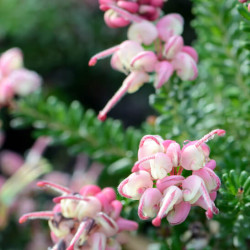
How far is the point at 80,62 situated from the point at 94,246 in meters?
1.00

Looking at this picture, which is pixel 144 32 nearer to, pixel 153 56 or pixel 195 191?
pixel 153 56

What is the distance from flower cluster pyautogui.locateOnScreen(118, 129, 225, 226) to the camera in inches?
19.3

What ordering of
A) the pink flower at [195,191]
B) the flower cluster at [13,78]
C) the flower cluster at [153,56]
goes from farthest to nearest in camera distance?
the flower cluster at [13,78], the flower cluster at [153,56], the pink flower at [195,191]

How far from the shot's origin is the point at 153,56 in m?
0.62

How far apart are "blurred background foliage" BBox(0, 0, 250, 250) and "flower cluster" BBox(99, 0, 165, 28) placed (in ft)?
0.38

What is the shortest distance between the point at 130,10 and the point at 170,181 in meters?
0.26

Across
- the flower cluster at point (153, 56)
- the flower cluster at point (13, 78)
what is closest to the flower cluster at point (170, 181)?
the flower cluster at point (153, 56)

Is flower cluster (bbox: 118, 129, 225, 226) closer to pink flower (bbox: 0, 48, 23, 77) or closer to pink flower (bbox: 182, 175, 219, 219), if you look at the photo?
pink flower (bbox: 182, 175, 219, 219)

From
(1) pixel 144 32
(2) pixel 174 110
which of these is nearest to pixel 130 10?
(1) pixel 144 32

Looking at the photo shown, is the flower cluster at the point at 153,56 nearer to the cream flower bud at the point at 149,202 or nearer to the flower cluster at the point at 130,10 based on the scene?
the flower cluster at the point at 130,10

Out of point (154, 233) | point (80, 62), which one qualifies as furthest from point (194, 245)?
point (80, 62)

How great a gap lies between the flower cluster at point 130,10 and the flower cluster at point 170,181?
198 mm

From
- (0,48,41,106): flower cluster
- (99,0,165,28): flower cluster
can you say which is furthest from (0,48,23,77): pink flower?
(99,0,165,28): flower cluster

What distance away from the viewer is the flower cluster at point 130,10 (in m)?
0.63
